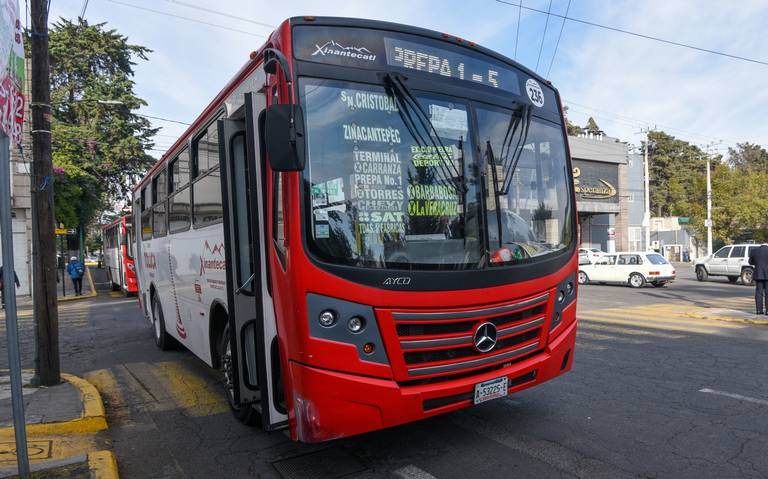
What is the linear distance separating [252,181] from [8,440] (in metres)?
3.26

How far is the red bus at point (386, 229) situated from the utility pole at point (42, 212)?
10.2 ft

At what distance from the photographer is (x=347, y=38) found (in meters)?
3.82

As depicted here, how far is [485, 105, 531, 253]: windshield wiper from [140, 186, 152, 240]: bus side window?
6.81 meters

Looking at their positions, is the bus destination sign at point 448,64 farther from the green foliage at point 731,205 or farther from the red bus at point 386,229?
the green foliage at point 731,205

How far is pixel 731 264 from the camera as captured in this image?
23.2 m

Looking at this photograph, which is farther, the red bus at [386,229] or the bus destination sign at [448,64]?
the bus destination sign at [448,64]

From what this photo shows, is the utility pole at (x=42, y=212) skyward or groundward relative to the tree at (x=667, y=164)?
groundward

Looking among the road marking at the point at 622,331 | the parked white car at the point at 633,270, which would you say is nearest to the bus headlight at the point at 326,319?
the road marking at the point at 622,331

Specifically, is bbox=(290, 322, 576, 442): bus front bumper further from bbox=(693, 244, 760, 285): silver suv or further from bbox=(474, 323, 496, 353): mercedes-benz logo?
bbox=(693, 244, 760, 285): silver suv

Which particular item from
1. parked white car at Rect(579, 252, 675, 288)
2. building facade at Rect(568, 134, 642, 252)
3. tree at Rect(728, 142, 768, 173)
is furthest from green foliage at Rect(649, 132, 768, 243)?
tree at Rect(728, 142, 768, 173)

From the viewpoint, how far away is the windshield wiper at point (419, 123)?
3893 mm

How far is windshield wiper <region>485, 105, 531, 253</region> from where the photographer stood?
13.8 ft

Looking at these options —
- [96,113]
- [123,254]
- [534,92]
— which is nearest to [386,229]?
[534,92]

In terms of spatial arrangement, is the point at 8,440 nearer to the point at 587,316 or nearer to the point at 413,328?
the point at 413,328
